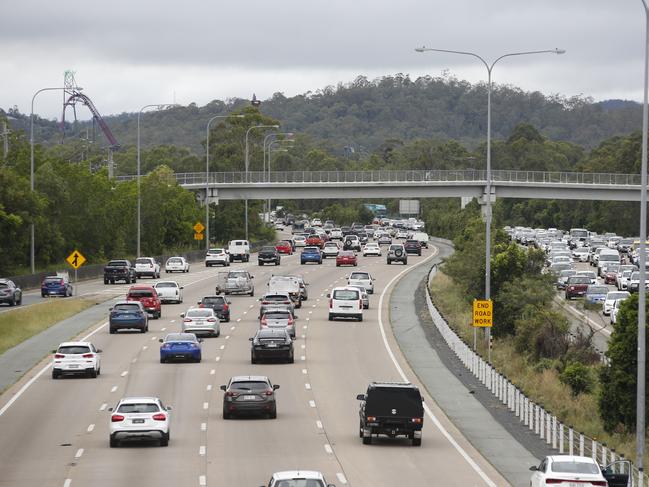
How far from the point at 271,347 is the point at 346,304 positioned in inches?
667

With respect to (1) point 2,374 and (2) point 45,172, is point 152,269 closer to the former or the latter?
(2) point 45,172

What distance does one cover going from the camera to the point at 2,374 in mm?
46688

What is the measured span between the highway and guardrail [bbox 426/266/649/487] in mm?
2141

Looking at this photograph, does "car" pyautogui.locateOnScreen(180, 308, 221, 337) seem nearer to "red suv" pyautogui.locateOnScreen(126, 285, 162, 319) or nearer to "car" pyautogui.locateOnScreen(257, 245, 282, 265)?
"red suv" pyautogui.locateOnScreen(126, 285, 162, 319)

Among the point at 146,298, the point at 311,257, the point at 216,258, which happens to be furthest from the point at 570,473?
the point at 216,258

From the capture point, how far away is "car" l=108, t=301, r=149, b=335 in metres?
58.8

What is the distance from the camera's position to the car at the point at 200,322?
188 ft

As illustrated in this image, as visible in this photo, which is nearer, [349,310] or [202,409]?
[202,409]

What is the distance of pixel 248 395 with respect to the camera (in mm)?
36344

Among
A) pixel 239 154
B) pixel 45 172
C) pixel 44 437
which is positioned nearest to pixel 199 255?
pixel 45 172

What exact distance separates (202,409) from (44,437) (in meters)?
6.10

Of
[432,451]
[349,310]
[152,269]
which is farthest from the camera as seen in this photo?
[152,269]

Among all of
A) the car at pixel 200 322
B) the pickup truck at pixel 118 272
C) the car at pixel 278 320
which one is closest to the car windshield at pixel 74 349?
the car at pixel 278 320

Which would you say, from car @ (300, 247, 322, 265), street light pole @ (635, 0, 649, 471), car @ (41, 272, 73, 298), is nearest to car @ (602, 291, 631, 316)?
car @ (41, 272, 73, 298)
